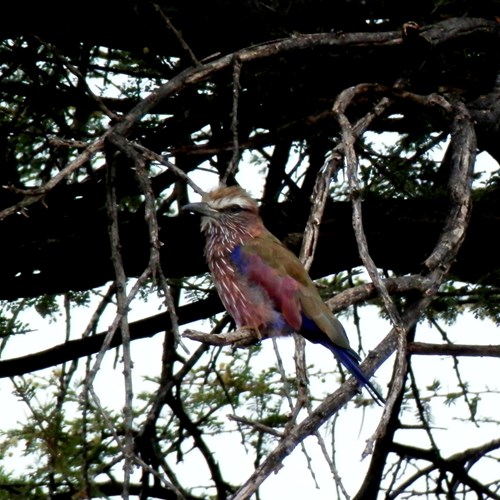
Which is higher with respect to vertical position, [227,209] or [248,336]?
[227,209]

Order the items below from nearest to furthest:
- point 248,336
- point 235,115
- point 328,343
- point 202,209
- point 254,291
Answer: point 235,115 < point 248,336 < point 328,343 < point 254,291 < point 202,209

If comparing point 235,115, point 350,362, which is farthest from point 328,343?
point 235,115

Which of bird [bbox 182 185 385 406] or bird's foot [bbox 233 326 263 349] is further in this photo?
bird [bbox 182 185 385 406]

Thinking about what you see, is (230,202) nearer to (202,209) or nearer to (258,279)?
(202,209)

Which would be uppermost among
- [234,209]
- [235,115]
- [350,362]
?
[234,209]

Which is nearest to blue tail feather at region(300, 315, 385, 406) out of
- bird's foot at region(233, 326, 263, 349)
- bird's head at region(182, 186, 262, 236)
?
bird's foot at region(233, 326, 263, 349)

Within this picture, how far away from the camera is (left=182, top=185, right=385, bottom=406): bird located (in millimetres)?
4898

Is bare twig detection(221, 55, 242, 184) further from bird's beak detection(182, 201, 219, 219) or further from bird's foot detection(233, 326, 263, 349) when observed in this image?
bird's beak detection(182, 201, 219, 219)

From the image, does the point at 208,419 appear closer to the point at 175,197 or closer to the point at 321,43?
the point at 175,197

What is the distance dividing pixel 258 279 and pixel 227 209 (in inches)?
27.8

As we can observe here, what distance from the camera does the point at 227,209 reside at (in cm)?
588

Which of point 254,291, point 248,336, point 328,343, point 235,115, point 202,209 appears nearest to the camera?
point 235,115

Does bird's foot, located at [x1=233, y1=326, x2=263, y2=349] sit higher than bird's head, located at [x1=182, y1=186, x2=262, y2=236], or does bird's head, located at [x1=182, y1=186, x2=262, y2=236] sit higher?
bird's head, located at [x1=182, y1=186, x2=262, y2=236]

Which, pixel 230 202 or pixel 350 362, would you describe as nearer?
pixel 350 362
